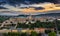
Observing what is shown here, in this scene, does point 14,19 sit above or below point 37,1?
below

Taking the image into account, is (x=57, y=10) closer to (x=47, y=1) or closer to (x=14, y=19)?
(x=47, y=1)

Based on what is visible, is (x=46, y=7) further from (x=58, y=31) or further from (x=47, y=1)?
(x=58, y=31)

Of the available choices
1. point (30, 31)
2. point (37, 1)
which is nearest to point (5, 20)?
point (30, 31)

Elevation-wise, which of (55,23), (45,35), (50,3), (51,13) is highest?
(50,3)

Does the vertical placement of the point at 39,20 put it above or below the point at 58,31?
above

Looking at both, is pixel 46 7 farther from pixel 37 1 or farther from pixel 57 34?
pixel 57 34

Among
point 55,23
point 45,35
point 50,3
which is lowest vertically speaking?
point 45,35

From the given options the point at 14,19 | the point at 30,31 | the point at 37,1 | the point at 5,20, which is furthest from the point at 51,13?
the point at 5,20

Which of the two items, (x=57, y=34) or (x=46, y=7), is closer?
(x=57, y=34)
